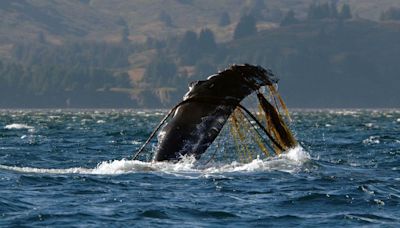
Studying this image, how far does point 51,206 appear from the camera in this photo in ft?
65.0

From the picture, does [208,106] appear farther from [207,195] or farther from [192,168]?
[192,168]

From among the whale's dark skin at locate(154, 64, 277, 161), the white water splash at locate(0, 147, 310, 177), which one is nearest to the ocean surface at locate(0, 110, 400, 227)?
the white water splash at locate(0, 147, 310, 177)

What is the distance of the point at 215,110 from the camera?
2094 centimetres

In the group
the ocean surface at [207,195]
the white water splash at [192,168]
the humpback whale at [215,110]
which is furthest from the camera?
the white water splash at [192,168]

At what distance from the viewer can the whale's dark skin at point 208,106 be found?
20.5 metres

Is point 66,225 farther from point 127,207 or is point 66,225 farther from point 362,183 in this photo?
point 362,183

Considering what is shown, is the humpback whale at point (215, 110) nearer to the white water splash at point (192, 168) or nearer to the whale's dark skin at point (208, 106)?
the whale's dark skin at point (208, 106)

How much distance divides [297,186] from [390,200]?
108 inches

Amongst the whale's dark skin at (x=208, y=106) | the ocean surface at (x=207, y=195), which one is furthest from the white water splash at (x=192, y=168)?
the whale's dark skin at (x=208, y=106)

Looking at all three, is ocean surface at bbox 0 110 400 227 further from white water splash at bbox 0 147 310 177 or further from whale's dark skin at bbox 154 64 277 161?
whale's dark skin at bbox 154 64 277 161

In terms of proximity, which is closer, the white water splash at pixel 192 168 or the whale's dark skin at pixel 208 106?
the whale's dark skin at pixel 208 106

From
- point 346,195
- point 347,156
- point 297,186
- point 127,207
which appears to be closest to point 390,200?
point 346,195

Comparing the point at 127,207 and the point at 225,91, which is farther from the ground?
the point at 225,91

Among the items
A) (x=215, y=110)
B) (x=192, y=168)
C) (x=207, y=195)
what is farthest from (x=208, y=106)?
(x=192, y=168)
